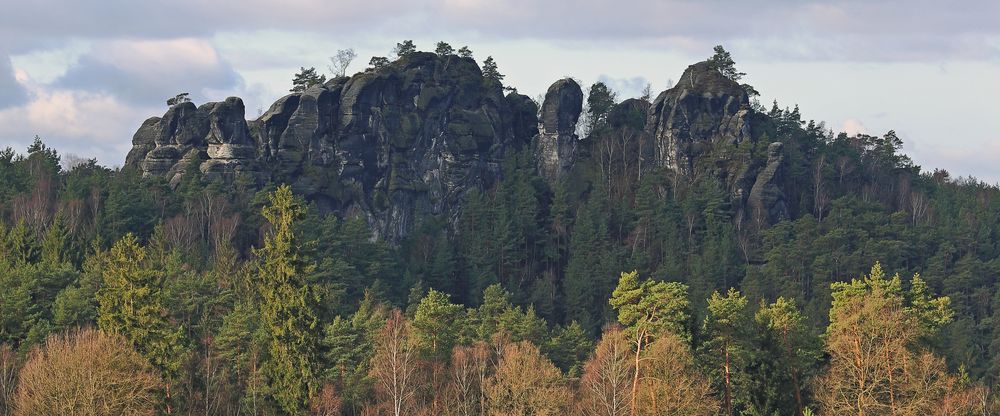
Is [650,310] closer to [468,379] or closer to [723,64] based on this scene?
[468,379]

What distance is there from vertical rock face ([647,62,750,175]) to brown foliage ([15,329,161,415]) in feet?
273

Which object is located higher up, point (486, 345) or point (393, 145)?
point (393, 145)

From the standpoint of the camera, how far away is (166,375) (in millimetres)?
61969

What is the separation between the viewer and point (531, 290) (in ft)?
389

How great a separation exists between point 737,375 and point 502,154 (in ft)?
235

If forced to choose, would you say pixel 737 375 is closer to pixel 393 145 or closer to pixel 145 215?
pixel 145 215

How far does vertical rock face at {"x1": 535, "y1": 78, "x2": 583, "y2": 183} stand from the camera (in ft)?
447

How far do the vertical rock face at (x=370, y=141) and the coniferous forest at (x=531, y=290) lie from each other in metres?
1.56

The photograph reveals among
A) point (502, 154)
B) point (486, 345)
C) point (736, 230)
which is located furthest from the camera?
point (502, 154)

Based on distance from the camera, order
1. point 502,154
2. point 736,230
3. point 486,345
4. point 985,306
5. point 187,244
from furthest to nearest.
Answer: point 502,154 → point 736,230 → point 985,306 → point 187,244 → point 486,345

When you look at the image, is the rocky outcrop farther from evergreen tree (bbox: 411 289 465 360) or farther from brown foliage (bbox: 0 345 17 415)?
brown foliage (bbox: 0 345 17 415)

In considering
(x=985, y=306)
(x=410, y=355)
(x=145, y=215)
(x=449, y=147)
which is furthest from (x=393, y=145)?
(x=410, y=355)

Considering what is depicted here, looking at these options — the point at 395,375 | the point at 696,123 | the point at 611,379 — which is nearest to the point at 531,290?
the point at 696,123

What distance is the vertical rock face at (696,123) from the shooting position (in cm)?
13488
